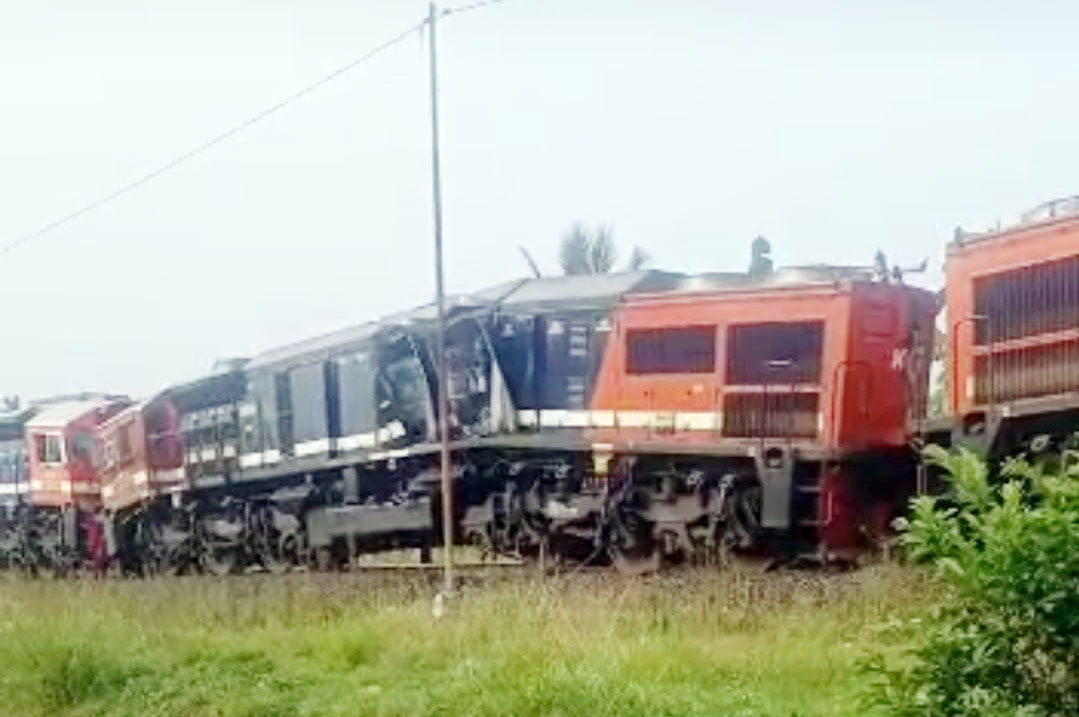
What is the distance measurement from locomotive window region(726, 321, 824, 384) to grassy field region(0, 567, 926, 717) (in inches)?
97.7

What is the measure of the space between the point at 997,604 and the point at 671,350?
10.1 meters

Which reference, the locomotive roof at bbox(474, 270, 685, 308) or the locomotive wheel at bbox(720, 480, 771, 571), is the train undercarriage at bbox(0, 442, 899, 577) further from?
the locomotive roof at bbox(474, 270, 685, 308)

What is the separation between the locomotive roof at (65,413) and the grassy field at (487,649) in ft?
50.5

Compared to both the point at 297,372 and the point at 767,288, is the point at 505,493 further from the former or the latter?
the point at 297,372

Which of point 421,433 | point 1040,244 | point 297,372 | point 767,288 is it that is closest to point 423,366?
point 421,433

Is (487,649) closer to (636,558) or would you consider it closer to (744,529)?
(744,529)

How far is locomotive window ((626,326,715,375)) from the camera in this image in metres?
14.7

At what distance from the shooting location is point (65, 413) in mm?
28953

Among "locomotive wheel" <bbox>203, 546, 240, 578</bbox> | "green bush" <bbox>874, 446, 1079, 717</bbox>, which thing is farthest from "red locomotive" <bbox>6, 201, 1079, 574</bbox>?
"green bush" <bbox>874, 446, 1079, 717</bbox>

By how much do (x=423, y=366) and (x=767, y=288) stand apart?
176 inches

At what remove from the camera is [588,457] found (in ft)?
50.1

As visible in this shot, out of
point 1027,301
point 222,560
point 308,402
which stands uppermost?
point 1027,301

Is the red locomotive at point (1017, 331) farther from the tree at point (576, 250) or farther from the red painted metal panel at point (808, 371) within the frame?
the tree at point (576, 250)

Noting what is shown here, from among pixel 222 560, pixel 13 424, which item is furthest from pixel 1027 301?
pixel 13 424
